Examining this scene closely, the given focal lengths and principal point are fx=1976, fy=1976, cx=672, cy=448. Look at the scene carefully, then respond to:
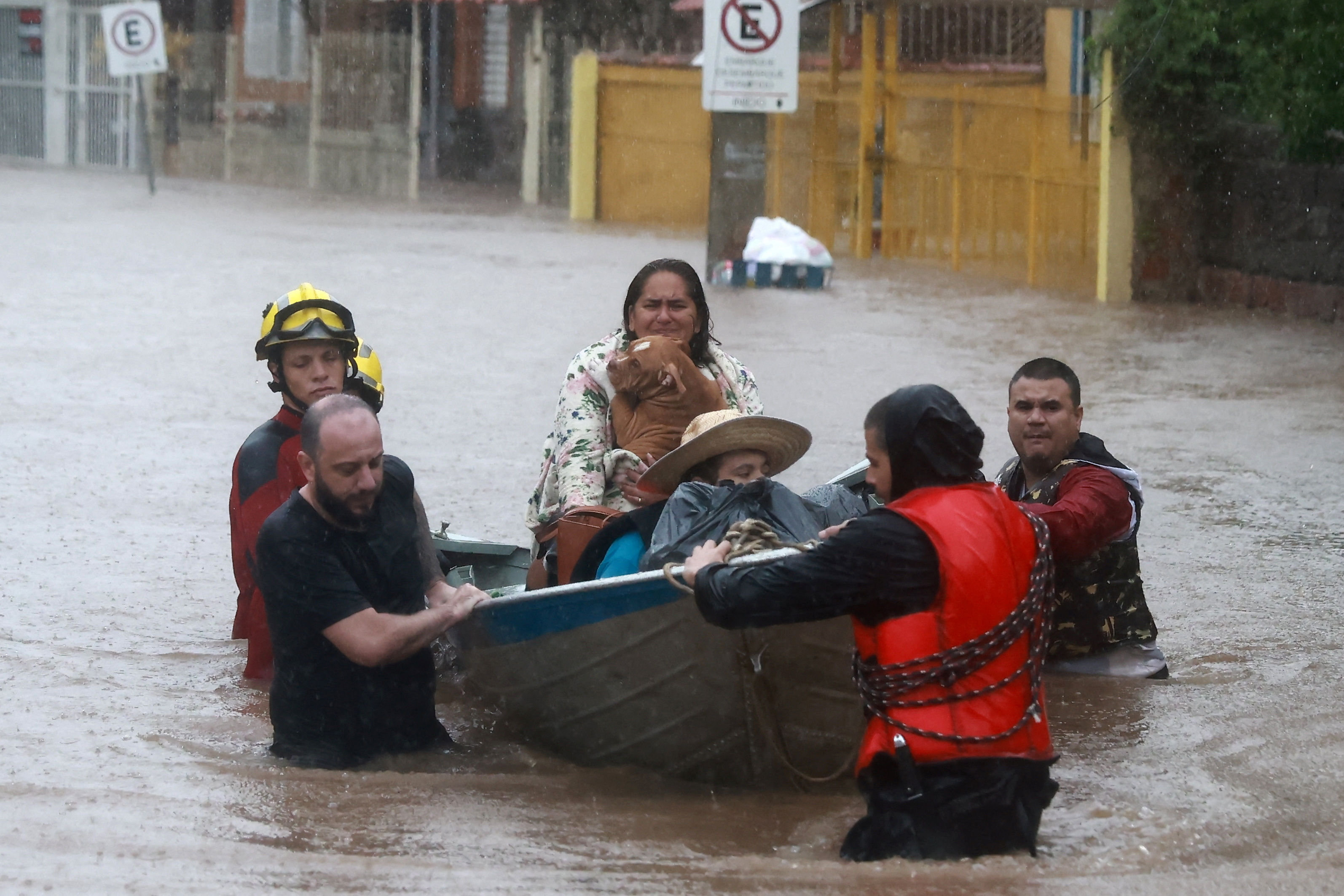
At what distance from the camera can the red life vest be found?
4332 mm

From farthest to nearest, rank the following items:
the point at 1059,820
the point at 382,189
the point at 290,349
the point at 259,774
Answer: the point at 382,189 < the point at 290,349 < the point at 259,774 < the point at 1059,820

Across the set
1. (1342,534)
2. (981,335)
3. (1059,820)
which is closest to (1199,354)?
(981,335)

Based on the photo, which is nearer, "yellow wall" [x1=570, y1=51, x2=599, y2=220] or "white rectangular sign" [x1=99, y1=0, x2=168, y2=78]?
"yellow wall" [x1=570, y1=51, x2=599, y2=220]

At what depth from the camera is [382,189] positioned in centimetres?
3238

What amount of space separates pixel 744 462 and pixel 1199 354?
32.9 feet

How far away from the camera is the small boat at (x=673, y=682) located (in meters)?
5.18

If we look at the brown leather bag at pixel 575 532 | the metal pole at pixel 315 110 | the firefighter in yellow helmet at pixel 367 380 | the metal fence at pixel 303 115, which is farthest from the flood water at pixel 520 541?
the metal pole at pixel 315 110

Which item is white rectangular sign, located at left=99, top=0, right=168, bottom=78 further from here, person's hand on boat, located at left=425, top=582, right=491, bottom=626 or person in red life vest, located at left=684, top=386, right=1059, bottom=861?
person in red life vest, located at left=684, top=386, right=1059, bottom=861

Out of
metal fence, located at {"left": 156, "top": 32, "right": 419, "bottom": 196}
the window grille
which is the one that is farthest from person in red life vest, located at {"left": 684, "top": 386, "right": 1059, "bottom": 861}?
metal fence, located at {"left": 156, "top": 32, "right": 419, "bottom": 196}

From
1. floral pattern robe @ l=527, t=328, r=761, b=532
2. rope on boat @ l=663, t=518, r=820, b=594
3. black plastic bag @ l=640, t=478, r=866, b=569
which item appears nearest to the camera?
rope on boat @ l=663, t=518, r=820, b=594

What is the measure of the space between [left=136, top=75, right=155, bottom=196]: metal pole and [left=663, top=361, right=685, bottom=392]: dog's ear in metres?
23.3

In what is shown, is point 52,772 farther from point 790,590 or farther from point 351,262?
point 351,262

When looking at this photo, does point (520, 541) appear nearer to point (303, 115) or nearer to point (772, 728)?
point (772, 728)

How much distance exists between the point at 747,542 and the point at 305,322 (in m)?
2.07
